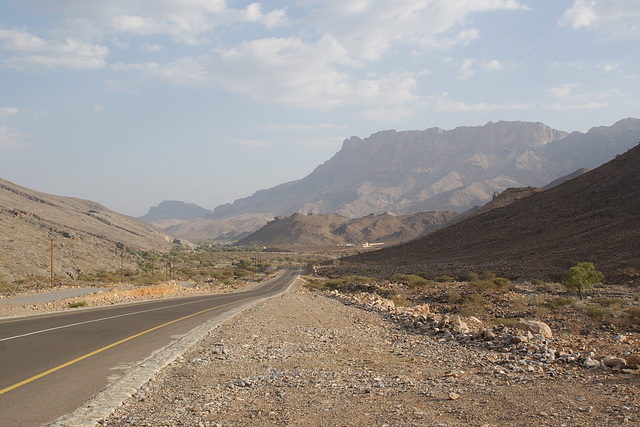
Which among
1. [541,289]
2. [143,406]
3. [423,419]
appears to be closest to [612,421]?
[423,419]

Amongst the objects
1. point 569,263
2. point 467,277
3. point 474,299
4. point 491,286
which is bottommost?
point 467,277

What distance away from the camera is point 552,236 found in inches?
2181

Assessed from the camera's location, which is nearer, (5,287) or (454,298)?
(454,298)

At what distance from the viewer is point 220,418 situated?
578 cm

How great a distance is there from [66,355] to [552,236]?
57.0 m

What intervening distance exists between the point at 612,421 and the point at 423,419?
2.03 metres

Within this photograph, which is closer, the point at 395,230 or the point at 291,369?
the point at 291,369

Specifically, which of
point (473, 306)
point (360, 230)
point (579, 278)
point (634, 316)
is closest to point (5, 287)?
point (473, 306)

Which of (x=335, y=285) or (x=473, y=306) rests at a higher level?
(x=473, y=306)

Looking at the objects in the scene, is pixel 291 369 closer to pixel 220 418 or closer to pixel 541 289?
pixel 220 418

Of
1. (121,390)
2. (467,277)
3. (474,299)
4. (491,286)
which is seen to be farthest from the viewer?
(467,277)

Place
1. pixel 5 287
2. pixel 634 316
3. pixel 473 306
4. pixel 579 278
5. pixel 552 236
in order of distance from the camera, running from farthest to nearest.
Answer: pixel 552 236 < pixel 5 287 < pixel 579 278 < pixel 473 306 < pixel 634 316

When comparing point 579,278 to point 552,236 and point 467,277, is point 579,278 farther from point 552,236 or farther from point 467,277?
point 552,236

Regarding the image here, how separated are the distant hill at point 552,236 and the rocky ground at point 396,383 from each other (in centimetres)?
3040
